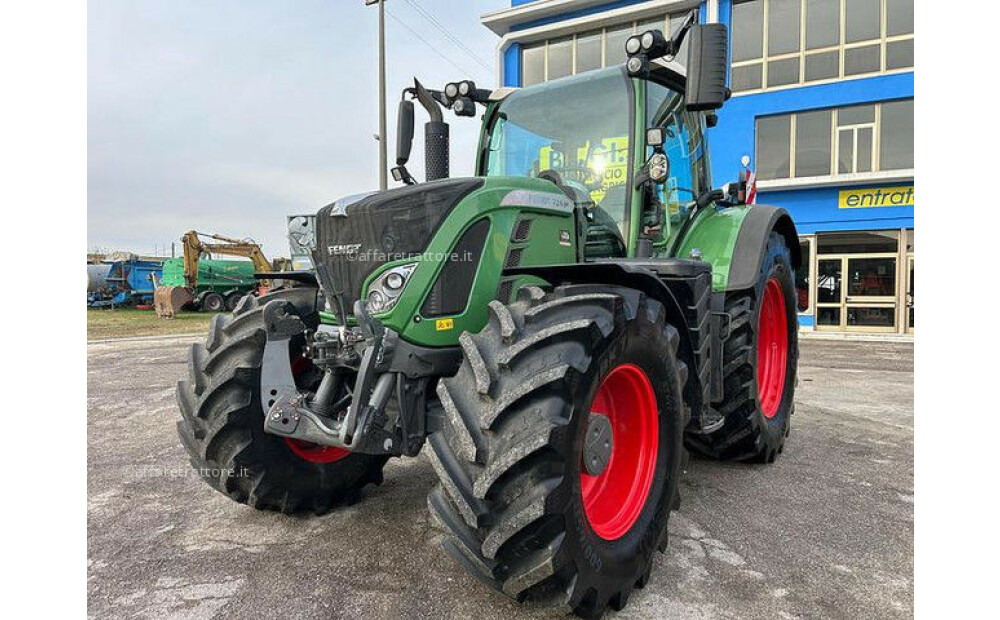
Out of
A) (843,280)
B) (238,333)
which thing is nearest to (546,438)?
(238,333)

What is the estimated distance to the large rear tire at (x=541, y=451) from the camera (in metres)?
2.10

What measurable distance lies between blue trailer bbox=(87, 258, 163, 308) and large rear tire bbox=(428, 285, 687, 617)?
28060 millimetres

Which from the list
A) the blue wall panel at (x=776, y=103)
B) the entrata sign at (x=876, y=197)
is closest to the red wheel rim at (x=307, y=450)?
the blue wall panel at (x=776, y=103)

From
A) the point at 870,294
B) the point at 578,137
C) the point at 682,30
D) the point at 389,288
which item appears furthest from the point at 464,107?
the point at 870,294

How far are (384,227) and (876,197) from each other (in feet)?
51.3

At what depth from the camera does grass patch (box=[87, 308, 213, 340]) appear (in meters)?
16.4

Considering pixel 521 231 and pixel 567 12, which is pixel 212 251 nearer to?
pixel 567 12

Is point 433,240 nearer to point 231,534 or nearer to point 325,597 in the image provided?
point 325,597

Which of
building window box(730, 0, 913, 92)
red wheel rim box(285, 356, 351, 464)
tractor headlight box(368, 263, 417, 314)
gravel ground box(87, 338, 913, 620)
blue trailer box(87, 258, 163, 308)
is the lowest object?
gravel ground box(87, 338, 913, 620)

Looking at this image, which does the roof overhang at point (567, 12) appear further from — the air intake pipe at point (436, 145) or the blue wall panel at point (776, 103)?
the air intake pipe at point (436, 145)

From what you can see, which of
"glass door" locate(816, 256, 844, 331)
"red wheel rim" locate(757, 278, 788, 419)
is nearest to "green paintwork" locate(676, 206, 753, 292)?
→ "red wheel rim" locate(757, 278, 788, 419)

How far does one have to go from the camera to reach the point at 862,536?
3113 millimetres

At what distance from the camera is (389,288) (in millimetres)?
2635

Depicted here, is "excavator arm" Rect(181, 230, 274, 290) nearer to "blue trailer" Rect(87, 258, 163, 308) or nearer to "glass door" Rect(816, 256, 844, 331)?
"blue trailer" Rect(87, 258, 163, 308)
